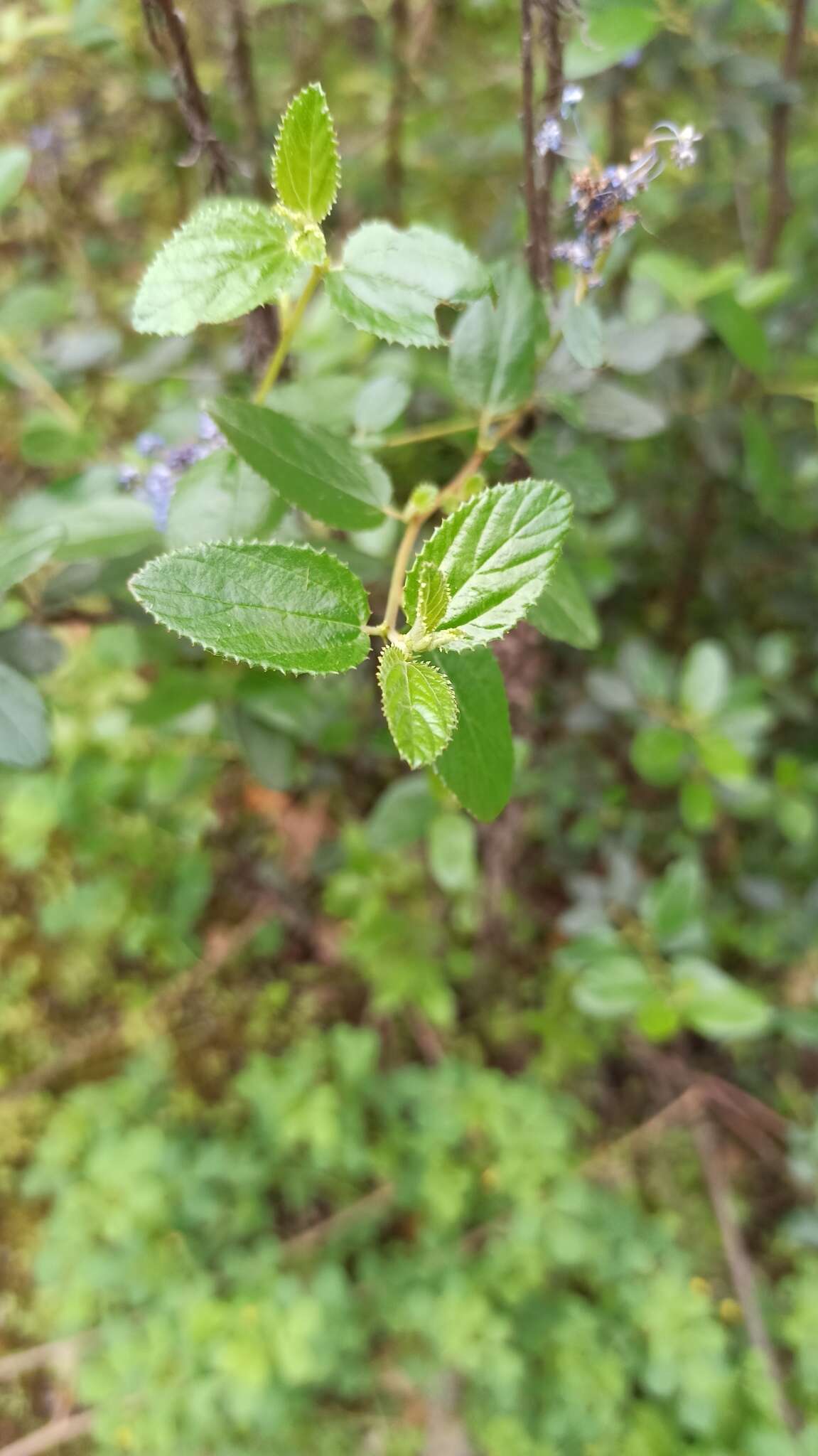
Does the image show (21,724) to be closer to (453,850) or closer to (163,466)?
(163,466)

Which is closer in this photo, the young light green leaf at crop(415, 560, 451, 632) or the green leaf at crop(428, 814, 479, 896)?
the young light green leaf at crop(415, 560, 451, 632)

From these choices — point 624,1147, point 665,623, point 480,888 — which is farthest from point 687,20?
point 624,1147

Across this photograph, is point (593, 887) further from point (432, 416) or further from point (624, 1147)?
point (432, 416)

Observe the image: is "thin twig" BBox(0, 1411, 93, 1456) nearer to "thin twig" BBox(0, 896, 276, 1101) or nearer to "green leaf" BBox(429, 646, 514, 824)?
"thin twig" BBox(0, 896, 276, 1101)

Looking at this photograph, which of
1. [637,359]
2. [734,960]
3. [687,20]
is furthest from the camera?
[734,960]

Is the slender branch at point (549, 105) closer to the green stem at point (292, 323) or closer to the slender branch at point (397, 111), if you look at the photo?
the green stem at point (292, 323)

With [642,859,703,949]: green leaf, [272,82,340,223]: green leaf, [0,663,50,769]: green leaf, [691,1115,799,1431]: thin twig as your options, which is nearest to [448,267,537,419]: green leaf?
[272,82,340,223]: green leaf
